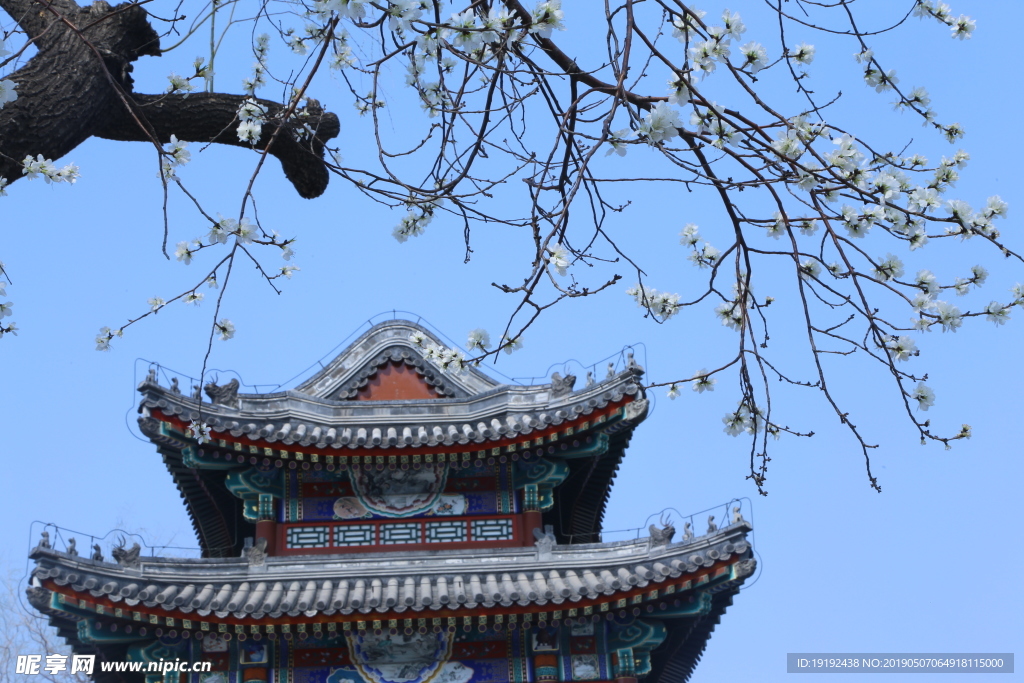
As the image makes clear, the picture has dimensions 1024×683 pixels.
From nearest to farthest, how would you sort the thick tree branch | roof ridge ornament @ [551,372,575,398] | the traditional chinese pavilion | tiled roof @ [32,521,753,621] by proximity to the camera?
the thick tree branch → tiled roof @ [32,521,753,621] → the traditional chinese pavilion → roof ridge ornament @ [551,372,575,398]

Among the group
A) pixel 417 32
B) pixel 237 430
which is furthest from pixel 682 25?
pixel 237 430

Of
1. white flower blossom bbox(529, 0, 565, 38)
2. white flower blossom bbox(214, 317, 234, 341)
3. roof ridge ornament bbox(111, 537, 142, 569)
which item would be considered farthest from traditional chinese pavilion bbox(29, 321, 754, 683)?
white flower blossom bbox(529, 0, 565, 38)

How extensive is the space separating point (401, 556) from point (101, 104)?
8.59 metres

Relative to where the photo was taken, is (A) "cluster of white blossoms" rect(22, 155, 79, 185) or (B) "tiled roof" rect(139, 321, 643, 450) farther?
(B) "tiled roof" rect(139, 321, 643, 450)

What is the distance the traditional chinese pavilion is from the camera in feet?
36.9

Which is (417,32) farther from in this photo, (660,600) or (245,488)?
(245,488)

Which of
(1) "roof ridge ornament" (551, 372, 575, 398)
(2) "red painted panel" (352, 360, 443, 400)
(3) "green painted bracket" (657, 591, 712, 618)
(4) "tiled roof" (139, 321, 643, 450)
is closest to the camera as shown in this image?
(3) "green painted bracket" (657, 591, 712, 618)

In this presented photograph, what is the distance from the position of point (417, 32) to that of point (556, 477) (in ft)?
31.0

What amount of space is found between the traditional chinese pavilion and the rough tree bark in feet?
19.3

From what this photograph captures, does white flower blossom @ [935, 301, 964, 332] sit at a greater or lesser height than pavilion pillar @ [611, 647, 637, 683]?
greater

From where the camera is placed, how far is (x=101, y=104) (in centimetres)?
480

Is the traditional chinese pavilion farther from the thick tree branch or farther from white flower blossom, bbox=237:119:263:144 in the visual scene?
white flower blossom, bbox=237:119:263:144

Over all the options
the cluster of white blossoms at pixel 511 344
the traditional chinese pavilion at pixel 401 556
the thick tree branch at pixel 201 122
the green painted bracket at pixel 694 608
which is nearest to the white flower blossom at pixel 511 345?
the cluster of white blossoms at pixel 511 344

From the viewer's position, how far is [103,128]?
200 inches
